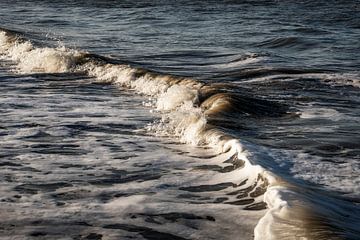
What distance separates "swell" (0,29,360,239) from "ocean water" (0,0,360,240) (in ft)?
0.07

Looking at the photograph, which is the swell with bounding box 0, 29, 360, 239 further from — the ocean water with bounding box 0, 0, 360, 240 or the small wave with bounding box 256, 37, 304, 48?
the small wave with bounding box 256, 37, 304, 48

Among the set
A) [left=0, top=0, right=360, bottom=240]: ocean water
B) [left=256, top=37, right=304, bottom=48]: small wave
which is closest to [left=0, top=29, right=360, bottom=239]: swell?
[left=0, top=0, right=360, bottom=240]: ocean water

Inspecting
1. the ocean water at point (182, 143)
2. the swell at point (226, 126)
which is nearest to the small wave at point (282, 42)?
the ocean water at point (182, 143)

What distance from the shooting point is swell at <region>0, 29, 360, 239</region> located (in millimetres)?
4836

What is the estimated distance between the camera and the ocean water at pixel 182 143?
509cm

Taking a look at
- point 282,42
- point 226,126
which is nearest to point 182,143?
point 226,126

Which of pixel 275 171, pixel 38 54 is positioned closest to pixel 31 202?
pixel 275 171

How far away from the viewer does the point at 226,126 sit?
8781 mm

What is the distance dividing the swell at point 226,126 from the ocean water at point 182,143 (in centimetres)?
2

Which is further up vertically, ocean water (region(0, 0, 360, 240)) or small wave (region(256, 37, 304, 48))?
small wave (region(256, 37, 304, 48))

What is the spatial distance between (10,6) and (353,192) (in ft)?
145

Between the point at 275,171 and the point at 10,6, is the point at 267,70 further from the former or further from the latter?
the point at 10,6

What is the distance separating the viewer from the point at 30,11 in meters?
41.2

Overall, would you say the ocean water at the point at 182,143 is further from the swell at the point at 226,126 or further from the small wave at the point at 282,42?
the small wave at the point at 282,42
